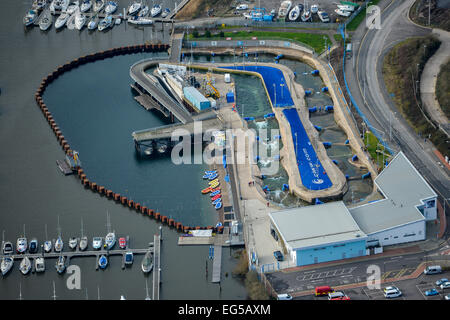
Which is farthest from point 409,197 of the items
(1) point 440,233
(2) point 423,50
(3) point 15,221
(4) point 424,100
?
(3) point 15,221

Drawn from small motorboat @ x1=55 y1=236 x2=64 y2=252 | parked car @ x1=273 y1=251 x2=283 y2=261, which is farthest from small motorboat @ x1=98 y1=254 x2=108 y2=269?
parked car @ x1=273 y1=251 x2=283 y2=261

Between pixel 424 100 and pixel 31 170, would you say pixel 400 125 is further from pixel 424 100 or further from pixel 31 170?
pixel 31 170

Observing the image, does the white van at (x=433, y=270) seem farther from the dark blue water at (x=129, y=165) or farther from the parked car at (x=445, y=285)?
the dark blue water at (x=129, y=165)

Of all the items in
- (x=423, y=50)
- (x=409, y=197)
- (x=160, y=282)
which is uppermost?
(x=423, y=50)

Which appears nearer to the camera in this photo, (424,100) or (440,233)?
(440,233)

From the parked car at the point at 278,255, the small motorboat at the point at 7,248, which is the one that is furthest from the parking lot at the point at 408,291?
the small motorboat at the point at 7,248

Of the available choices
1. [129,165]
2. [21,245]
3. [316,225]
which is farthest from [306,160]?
[21,245]

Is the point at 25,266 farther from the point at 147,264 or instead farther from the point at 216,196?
the point at 216,196
